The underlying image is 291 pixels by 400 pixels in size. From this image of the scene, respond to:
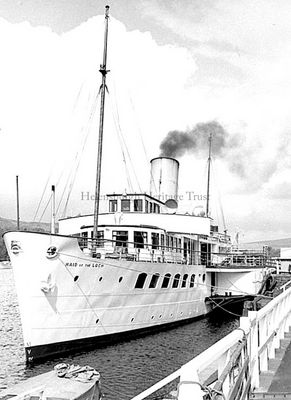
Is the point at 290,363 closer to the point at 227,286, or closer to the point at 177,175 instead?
the point at 227,286

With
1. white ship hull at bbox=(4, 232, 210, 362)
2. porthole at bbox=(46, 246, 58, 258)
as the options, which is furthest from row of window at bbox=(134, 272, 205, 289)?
porthole at bbox=(46, 246, 58, 258)

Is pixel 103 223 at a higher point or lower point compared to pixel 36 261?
higher

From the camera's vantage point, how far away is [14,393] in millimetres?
8383

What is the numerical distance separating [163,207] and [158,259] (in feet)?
25.0

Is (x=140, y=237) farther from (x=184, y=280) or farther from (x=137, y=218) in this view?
(x=184, y=280)

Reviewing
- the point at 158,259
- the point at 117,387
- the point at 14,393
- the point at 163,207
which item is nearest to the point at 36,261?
the point at 117,387

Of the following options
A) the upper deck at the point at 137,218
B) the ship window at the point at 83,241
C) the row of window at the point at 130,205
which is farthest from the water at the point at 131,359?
the row of window at the point at 130,205

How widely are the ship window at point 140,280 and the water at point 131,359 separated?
2477 mm

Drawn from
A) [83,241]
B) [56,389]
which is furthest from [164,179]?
[56,389]

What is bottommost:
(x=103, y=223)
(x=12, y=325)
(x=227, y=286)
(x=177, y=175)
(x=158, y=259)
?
(x=12, y=325)

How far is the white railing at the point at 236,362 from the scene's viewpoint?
133 inches

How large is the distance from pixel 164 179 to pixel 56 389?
84.0 feet

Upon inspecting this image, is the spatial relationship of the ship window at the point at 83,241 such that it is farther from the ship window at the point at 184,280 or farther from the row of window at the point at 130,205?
the ship window at the point at 184,280

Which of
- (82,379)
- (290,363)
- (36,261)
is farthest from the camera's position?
(36,261)
